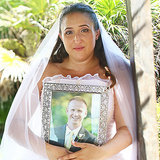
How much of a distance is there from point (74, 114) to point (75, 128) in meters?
0.08

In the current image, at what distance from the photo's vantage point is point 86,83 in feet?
4.83

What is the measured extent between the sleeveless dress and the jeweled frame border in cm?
2

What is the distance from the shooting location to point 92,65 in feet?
5.11

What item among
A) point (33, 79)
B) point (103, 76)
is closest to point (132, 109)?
point (103, 76)

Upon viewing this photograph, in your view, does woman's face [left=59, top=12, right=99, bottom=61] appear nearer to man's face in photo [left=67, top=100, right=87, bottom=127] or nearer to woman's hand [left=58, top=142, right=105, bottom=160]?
man's face in photo [left=67, top=100, right=87, bottom=127]

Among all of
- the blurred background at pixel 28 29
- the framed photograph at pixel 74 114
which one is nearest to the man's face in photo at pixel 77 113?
the framed photograph at pixel 74 114

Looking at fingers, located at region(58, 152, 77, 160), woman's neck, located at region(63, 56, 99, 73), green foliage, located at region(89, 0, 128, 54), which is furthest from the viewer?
green foliage, located at region(89, 0, 128, 54)

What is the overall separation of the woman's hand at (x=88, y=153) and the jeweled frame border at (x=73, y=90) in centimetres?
5

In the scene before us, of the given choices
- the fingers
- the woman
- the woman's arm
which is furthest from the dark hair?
the fingers

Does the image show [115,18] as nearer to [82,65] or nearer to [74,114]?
[82,65]

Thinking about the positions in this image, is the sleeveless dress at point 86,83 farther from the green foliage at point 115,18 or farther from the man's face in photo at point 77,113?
the green foliage at point 115,18

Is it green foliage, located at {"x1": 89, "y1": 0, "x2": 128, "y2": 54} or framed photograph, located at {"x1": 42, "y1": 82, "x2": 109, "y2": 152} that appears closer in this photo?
framed photograph, located at {"x1": 42, "y1": 82, "x2": 109, "y2": 152}

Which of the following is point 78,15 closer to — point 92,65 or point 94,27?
point 94,27

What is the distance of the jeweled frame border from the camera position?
1463mm
